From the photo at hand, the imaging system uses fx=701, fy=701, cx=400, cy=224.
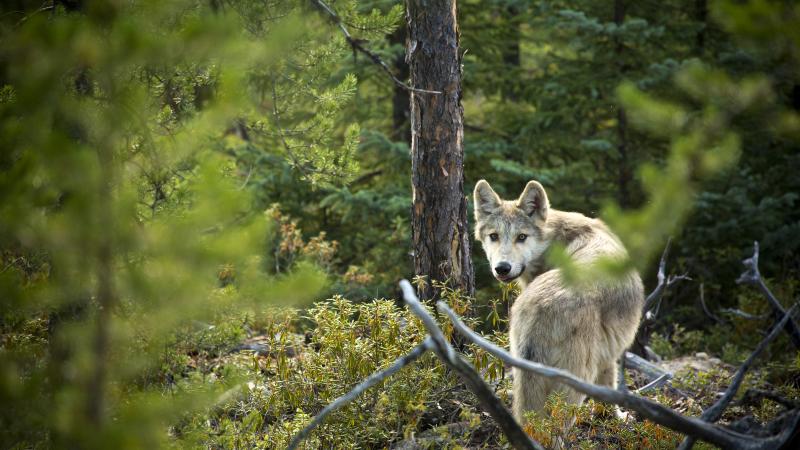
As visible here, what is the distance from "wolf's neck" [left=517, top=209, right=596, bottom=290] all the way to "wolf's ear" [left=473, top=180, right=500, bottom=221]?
0.54 metres

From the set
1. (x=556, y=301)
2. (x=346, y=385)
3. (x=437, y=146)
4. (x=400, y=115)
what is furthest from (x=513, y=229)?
(x=400, y=115)

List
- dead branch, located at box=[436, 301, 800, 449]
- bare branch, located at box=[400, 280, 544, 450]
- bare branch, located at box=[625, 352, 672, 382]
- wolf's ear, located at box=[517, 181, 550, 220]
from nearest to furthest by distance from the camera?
dead branch, located at box=[436, 301, 800, 449]
bare branch, located at box=[400, 280, 544, 450]
wolf's ear, located at box=[517, 181, 550, 220]
bare branch, located at box=[625, 352, 672, 382]

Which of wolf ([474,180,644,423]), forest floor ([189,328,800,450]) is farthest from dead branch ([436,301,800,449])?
wolf ([474,180,644,423])

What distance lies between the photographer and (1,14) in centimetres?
484

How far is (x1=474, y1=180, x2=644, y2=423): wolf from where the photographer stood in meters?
4.99

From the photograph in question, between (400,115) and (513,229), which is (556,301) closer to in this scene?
(513,229)

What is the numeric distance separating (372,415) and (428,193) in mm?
1987

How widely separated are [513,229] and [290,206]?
6.35 m

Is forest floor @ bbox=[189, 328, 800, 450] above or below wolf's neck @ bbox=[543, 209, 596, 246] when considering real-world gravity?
below

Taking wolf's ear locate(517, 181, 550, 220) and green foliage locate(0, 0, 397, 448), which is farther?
wolf's ear locate(517, 181, 550, 220)

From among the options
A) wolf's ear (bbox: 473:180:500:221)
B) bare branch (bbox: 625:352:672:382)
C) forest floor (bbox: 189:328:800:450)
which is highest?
wolf's ear (bbox: 473:180:500:221)

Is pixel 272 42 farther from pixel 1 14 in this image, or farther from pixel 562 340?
pixel 562 340

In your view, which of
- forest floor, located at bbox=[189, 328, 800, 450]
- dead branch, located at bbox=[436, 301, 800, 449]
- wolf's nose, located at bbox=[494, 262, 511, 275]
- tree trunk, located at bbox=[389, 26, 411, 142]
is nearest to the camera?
dead branch, located at bbox=[436, 301, 800, 449]

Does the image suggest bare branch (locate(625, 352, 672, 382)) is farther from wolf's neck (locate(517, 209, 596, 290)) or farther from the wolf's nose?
the wolf's nose
